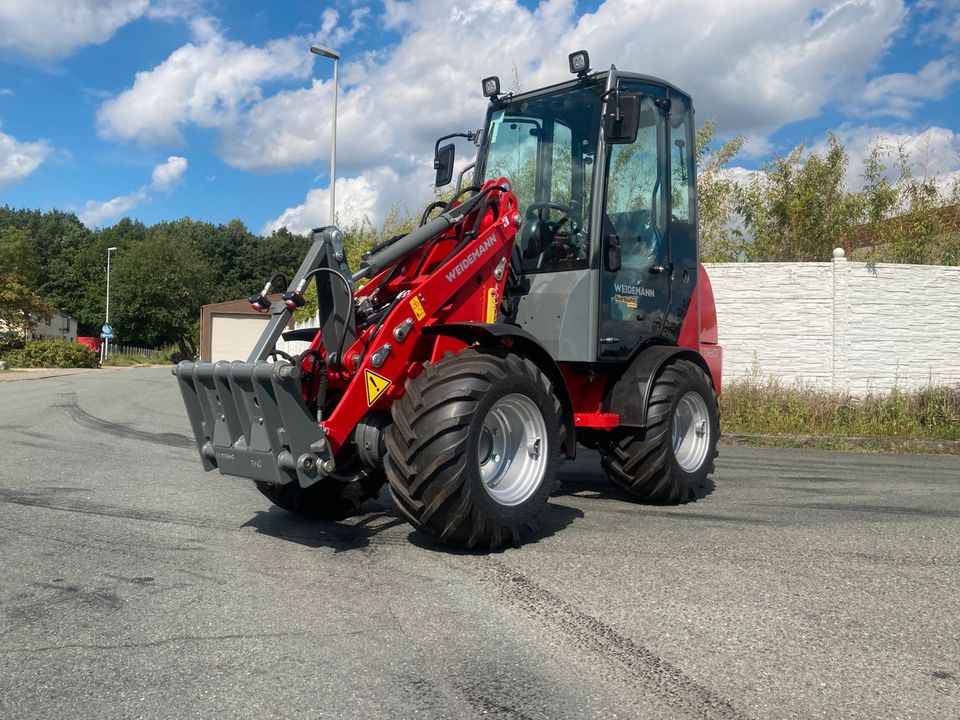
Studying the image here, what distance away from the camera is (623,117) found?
5910mm

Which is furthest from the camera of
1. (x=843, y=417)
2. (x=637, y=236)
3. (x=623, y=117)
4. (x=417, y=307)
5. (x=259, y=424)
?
(x=843, y=417)

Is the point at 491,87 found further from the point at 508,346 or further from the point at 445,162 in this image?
the point at 508,346

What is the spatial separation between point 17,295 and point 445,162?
157 ft

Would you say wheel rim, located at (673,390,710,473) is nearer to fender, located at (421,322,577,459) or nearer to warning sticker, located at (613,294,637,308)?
warning sticker, located at (613,294,637,308)

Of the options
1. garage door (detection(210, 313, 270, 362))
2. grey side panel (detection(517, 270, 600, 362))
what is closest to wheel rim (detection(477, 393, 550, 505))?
grey side panel (detection(517, 270, 600, 362))

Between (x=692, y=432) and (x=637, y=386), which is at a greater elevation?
(x=637, y=386)

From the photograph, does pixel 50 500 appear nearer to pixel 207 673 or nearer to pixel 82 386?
pixel 207 673

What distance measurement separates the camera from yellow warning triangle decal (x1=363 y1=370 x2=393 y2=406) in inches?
202

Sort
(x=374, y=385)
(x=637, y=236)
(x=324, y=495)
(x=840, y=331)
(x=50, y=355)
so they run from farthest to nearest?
(x=50, y=355) < (x=840, y=331) < (x=637, y=236) < (x=324, y=495) < (x=374, y=385)

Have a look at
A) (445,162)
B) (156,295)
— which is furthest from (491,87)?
(156,295)

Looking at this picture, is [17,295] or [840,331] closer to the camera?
[840,331]

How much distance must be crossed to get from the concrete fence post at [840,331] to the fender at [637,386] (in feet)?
24.9

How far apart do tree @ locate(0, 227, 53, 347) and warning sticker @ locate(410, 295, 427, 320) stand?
4675 centimetres

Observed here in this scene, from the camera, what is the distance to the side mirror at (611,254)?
6.55m
